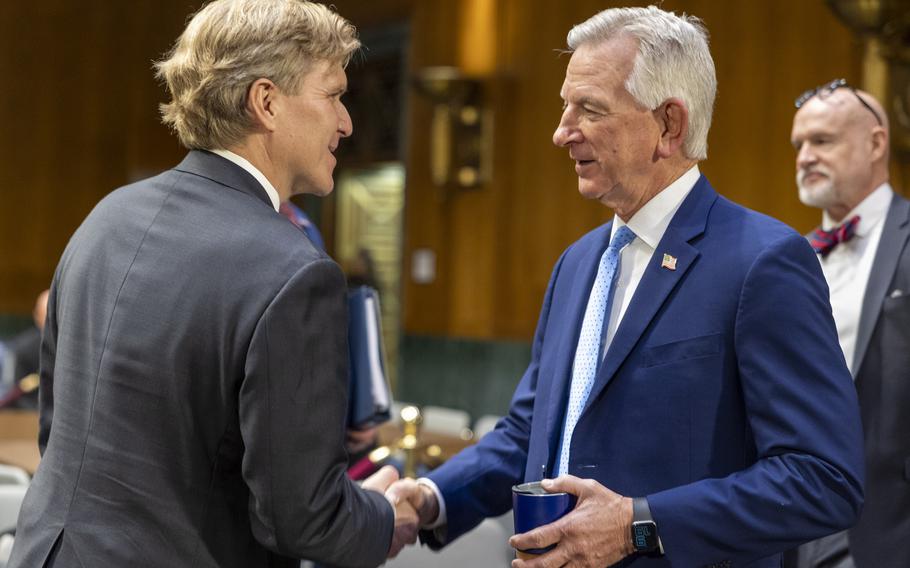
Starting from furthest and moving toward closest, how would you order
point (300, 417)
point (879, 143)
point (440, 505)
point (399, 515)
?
point (879, 143)
point (440, 505)
point (399, 515)
point (300, 417)

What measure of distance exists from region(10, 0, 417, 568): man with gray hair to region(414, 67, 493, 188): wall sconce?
626cm

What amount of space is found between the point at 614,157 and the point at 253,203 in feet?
2.16

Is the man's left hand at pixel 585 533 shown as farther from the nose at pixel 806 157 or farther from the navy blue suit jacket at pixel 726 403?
the nose at pixel 806 157

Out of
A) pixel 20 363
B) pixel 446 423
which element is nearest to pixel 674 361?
pixel 446 423

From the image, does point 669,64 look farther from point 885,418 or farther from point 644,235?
point 885,418

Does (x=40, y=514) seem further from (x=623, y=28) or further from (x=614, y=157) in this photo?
(x=623, y=28)

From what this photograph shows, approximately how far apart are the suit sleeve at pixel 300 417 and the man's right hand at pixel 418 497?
1.33 feet

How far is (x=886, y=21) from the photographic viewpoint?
15.0ft

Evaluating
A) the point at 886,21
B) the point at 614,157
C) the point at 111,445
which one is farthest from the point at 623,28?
the point at 886,21

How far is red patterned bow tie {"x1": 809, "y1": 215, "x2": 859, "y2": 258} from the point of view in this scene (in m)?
3.19

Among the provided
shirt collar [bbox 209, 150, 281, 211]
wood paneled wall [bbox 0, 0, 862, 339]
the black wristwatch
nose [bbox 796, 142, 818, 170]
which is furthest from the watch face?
wood paneled wall [bbox 0, 0, 862, 339]

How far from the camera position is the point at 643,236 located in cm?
198

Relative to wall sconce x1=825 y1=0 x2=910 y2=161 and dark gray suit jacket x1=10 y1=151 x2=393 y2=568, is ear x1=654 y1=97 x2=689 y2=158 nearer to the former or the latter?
dark gray suit jacket x1=10 y1=151 x2=393 y2=568

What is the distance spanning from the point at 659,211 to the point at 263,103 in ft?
2.40
